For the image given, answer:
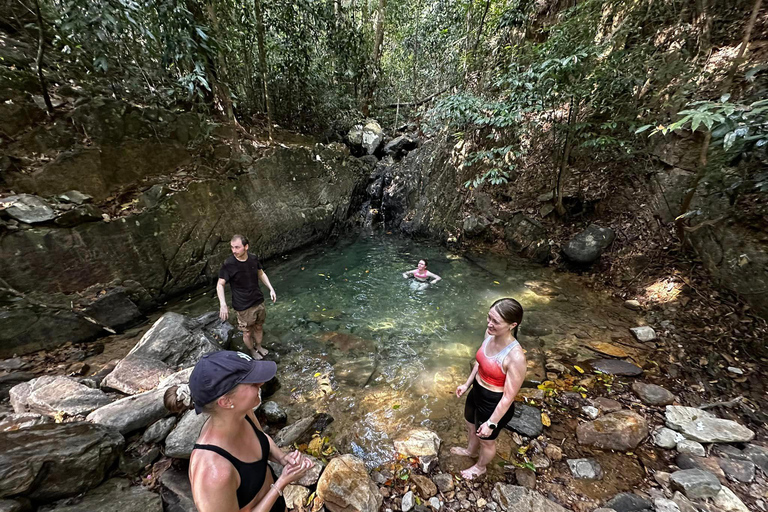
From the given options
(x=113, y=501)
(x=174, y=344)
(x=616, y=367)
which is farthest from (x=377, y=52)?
(x=113, y=501)

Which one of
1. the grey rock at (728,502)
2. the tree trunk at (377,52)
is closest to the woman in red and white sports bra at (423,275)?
the grey rock at (728,502)

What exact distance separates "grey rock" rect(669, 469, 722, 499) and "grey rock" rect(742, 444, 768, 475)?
1.82 feet

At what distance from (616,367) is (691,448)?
1.19 meters

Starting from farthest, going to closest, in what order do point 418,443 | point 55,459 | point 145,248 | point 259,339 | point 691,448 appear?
point 145,248, point 259,339, point 418,443, point 691,448, point 55,459

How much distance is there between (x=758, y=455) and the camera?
2.46 meters

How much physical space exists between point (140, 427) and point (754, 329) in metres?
7.35

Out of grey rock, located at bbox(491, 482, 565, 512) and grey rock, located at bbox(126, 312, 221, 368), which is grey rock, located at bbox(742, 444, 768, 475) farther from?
grey rock, located at bbox(126, 312, 221, 368)

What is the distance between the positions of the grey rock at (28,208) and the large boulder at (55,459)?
3.81m

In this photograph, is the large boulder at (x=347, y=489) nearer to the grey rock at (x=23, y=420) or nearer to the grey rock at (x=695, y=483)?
the grey rock at (x=695, y=483)

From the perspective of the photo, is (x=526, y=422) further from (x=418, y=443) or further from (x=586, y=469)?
(x=418, y=443)

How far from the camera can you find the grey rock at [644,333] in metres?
4.21

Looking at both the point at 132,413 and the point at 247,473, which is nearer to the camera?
the point at 247,473

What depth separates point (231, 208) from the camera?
23.4 feet

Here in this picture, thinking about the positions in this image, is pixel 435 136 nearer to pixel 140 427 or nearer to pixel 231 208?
pixel 231 208
